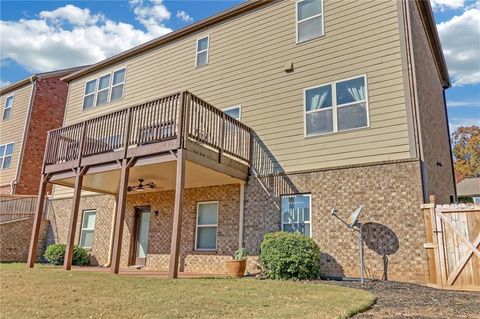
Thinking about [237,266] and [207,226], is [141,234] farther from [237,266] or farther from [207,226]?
[237,266]

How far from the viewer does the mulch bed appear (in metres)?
4.57

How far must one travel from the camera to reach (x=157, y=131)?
8.91m

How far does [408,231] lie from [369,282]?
146 centimetres

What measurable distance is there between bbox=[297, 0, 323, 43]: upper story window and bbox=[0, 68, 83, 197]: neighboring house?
44.8 ft

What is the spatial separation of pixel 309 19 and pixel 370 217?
21.1ft

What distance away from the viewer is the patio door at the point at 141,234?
40.9ft

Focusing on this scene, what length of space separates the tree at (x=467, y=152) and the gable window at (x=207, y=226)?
33.2 m

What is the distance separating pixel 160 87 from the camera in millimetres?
13922

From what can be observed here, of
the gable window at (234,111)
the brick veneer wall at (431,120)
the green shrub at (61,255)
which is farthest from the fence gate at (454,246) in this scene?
the green shrub at (61,255)

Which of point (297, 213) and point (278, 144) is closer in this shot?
Answer: point (297, 213)

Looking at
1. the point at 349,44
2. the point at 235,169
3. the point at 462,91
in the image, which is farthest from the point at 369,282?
the point at 462,91

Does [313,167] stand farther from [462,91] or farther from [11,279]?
[462,91]

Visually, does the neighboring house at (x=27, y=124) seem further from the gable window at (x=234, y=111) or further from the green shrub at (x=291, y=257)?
the green shrub at (x=291, y=257)

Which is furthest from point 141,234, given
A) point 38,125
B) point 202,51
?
point 38,125
